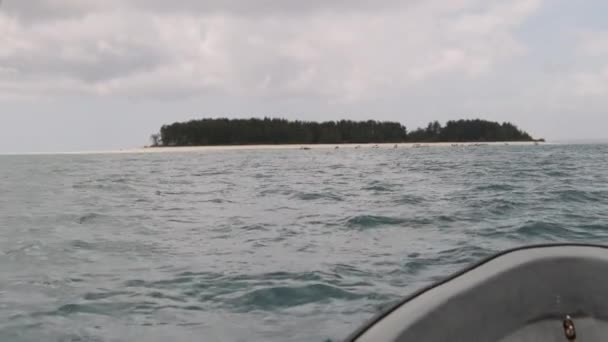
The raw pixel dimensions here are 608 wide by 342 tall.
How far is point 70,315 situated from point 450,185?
1334 cm

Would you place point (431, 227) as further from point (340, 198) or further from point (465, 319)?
point (465, 319)

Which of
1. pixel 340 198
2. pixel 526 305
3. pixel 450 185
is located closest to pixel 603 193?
pixel 450 185

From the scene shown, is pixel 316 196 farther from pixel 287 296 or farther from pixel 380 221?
pixel 287 296

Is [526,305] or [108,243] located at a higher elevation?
[526,305]

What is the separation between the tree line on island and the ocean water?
9770 centimetres

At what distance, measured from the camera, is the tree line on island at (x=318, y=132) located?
111m

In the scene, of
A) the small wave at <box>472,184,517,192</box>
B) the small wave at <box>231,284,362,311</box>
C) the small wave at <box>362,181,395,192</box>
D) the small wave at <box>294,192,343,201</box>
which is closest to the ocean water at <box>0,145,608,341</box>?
the small wave at <box>231,284,362,311</box>

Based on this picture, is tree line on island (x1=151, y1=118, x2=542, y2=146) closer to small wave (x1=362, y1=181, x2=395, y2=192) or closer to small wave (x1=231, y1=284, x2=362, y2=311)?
small wave (x1=362, y1=181, x2=395, y2=192)

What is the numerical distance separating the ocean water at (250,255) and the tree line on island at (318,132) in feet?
321

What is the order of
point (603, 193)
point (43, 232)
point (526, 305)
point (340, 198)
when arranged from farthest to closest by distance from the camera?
point (340, 198), point (603, 193), point (43, 232), point (526, 305)

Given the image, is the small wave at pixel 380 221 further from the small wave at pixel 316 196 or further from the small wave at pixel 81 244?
the small wave at pixel 81 244

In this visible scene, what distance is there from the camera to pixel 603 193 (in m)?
13.0

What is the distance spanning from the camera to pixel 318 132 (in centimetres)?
12094

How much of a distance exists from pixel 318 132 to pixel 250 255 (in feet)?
375
